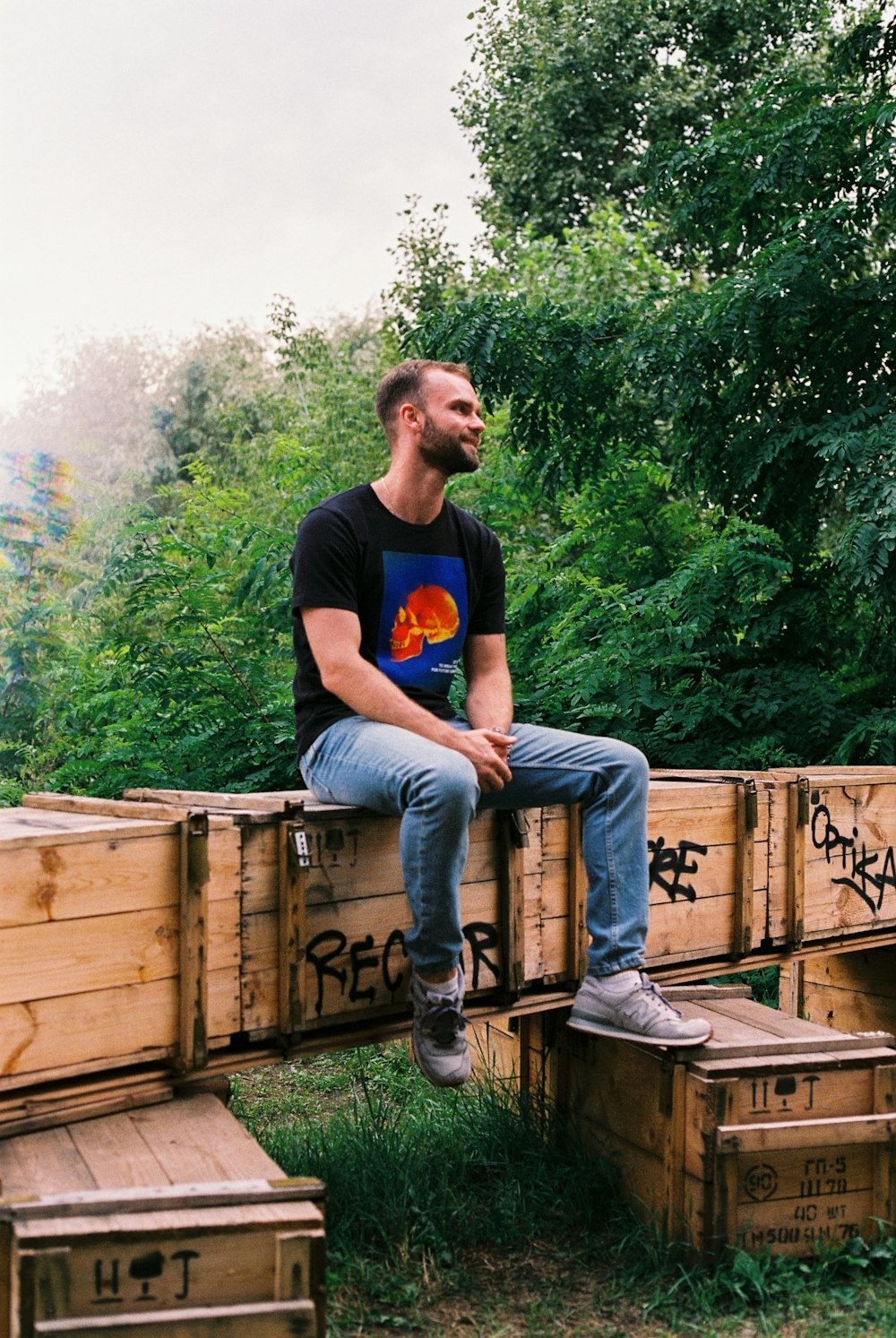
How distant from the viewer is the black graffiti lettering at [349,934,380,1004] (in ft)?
11.8

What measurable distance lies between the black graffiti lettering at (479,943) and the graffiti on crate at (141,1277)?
151 cm

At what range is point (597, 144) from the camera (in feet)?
58.7

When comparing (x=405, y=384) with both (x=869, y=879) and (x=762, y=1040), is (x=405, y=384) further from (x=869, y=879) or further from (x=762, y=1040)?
(x=869, y=879)

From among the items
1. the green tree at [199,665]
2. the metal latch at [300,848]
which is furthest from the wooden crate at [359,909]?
the green tree at [199,665]

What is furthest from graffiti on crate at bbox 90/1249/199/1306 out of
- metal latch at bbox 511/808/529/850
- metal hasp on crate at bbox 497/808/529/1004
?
metal latch at bbox 511/808/529/850

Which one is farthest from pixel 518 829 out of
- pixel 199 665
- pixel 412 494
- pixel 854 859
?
pixel 199 665

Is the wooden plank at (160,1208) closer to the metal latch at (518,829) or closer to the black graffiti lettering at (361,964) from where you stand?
the black graffiti lettering at (361,964)

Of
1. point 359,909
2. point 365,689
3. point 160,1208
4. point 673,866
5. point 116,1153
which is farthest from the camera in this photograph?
point 673,866

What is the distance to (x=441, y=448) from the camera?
3.81m

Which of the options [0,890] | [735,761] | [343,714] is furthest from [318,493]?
[0,890]

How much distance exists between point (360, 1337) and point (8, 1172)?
1.04 meters

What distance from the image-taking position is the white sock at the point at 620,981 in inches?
144

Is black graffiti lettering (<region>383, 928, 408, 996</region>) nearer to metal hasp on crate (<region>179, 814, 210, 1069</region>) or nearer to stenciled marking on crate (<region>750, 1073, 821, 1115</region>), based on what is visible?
metal hasp on crate (<region>179, 814, 210, 1069</region>)

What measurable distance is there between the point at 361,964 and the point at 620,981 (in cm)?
79
